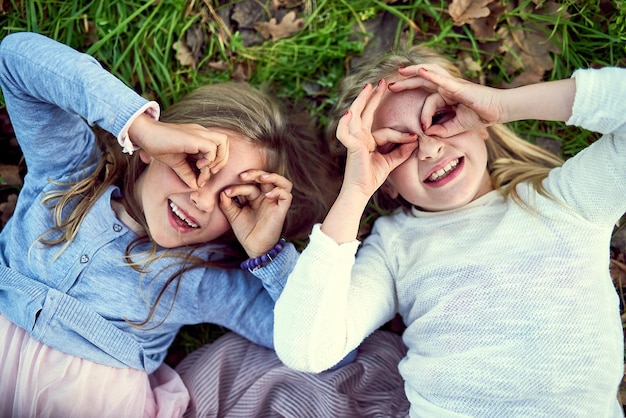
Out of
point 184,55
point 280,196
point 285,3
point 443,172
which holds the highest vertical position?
point 285,3

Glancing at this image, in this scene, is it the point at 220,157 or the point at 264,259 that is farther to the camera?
the point at 264,259

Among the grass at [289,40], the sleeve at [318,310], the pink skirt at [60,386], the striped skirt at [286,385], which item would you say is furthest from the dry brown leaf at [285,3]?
the pink skirt at [60,386]

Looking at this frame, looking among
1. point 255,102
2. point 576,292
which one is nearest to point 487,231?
point 576,292

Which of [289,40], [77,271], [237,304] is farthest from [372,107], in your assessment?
[77,271]

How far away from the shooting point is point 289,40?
3.12 meters

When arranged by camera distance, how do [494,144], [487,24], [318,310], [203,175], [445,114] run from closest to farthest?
[318,310], [203,175], [445,114], [494,144], [487,24]

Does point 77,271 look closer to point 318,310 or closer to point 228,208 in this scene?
point 228,208

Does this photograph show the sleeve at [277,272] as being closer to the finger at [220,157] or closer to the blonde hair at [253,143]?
the blonde hair at [253,143]

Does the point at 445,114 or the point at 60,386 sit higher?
the point at 445,114

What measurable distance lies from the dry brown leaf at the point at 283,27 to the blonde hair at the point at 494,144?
19.0 inches

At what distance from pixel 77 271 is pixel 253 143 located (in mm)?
967

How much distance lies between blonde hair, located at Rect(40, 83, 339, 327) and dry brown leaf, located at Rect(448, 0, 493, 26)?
0.93 metres

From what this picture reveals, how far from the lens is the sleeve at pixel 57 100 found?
2.29 m

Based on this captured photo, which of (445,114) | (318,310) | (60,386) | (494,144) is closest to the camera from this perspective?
(318,310)
